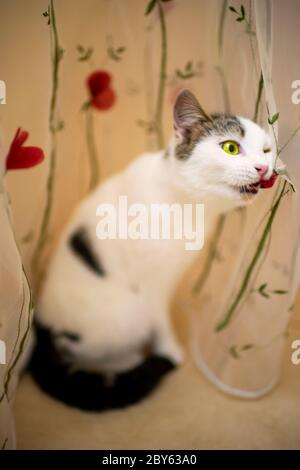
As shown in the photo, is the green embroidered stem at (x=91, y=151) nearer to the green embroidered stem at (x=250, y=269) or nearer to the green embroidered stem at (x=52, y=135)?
the green embroidered stem at (x=52, y=135)

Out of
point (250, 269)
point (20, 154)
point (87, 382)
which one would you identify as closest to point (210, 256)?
point (250, 269)

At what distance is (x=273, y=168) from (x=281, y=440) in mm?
592

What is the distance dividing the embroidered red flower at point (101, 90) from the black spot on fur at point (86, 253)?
1.22 feet

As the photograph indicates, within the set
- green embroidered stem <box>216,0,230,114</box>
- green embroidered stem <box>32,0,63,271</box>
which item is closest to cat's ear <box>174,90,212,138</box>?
green embroidered stem <box>216,0,230,114</box>

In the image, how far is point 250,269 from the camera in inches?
33.0

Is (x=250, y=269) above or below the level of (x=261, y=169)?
below

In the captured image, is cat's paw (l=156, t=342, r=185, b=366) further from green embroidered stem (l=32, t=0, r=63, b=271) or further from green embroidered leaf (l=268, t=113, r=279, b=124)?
green embroidered leaf (l=268, t=113, r=279, b=124)

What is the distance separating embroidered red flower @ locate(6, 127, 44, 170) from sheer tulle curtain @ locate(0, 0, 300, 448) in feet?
0.07

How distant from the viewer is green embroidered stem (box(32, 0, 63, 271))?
74cm

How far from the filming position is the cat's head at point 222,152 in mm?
640

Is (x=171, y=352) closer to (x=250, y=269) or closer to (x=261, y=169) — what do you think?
(x=250, y=269)

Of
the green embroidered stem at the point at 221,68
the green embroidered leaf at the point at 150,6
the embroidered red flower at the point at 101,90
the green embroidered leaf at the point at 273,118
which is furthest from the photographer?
the embroidered red flower at the point at 101,90

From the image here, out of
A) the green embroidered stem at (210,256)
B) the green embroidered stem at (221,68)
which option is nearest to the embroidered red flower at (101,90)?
the green embroidered stem at (221,68)

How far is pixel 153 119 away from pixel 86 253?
43 cm
